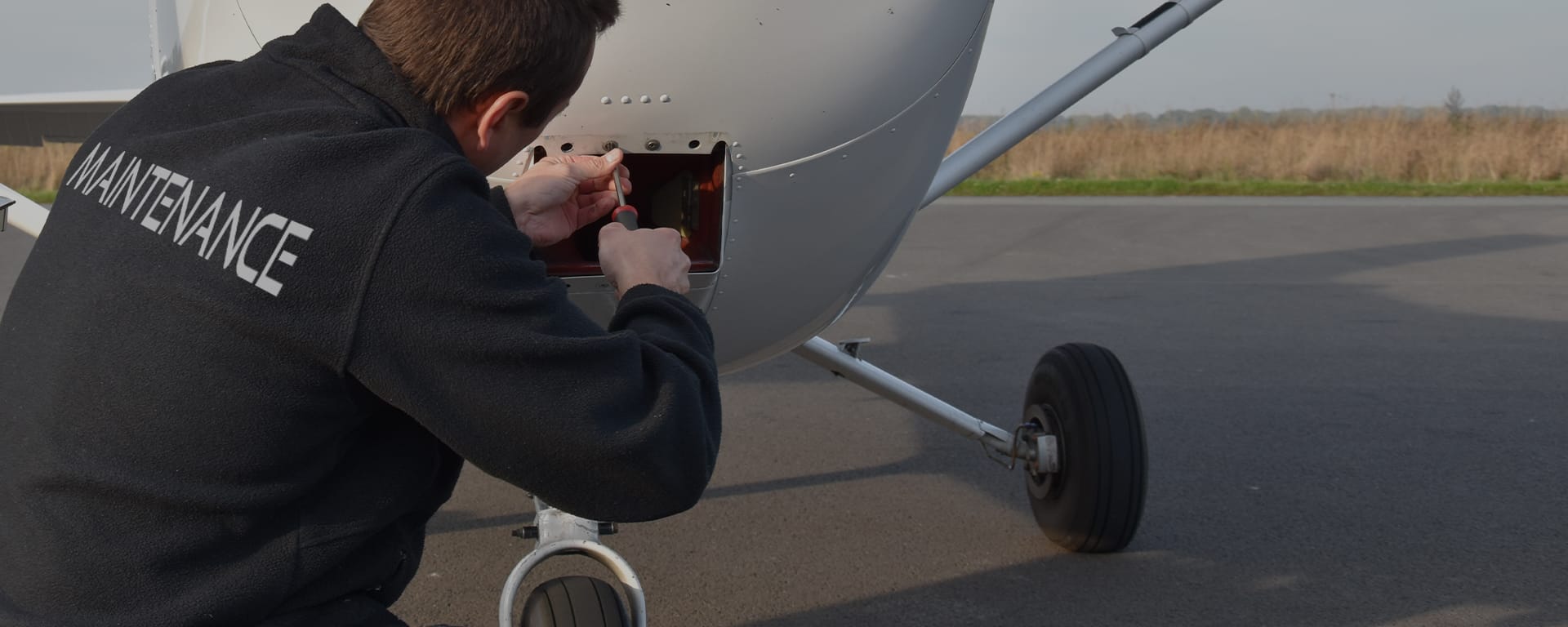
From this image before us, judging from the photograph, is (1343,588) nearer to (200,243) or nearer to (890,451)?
(890,451)

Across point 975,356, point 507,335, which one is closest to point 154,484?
point 507,335

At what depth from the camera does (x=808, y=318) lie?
268 centimetres

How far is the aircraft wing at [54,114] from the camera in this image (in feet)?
15.1

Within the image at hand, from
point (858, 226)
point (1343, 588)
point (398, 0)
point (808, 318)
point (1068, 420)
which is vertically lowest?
point (1343, 588)

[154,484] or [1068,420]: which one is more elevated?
[154,484]

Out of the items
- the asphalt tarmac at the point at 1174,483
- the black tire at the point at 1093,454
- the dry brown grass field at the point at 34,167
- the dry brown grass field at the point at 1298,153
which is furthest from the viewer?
the dry brown grass field at the point at 1298,153

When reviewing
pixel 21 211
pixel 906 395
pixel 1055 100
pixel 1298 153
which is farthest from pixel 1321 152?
pixel 21 211

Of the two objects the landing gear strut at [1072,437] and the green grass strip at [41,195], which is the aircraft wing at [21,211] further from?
the green grass strip at [41,195]

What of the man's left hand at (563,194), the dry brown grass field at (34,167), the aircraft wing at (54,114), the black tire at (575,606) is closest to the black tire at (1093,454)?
the black tire at (575,606)

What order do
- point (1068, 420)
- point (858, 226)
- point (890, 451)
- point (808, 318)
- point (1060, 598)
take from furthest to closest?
point (890, 451) → point (1068, 420) → point (1060, 598) → point (808, 318) → point (858, 226)

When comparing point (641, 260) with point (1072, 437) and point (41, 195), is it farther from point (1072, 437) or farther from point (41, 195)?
point (41, 195)

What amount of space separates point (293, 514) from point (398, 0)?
0.50 metres

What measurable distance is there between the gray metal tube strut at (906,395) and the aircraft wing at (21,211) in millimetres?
1991

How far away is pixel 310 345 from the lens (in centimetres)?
120
